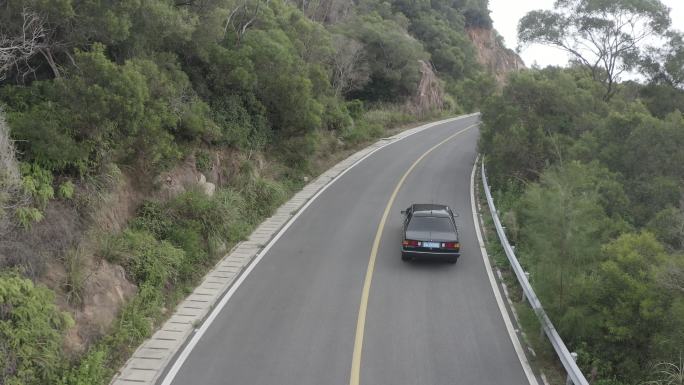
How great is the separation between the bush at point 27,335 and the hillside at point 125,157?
2 cm

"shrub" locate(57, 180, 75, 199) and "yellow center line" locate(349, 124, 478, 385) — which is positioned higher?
"shrub" locate(57, 180, 75, 199)

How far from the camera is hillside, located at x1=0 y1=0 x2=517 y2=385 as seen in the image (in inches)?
404

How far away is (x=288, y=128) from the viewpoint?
24203mm

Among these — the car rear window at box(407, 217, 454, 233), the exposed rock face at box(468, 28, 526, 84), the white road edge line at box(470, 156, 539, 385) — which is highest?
the exposed rock face at box(468, 28, 526, 84)

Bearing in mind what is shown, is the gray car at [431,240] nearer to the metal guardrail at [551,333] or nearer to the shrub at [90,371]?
the metal guardrail at [551,333]

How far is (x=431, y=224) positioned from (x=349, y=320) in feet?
16.2

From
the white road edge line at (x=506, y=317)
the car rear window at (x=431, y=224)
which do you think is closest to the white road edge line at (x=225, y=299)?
the car rear window at (x=431, y=224)

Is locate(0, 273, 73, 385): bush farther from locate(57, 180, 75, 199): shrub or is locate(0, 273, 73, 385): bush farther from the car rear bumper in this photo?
the car rear bumper

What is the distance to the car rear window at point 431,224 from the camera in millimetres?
16031

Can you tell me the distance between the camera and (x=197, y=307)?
13078 millimetres

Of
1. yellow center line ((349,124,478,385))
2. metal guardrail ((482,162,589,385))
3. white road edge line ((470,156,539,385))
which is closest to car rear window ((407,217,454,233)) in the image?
yellow center line ((349,124,478,385))

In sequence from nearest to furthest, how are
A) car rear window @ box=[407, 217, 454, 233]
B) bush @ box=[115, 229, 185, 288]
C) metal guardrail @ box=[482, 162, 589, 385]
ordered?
metal guardrail @ box=[482, 162, 589, 385] < bush @ box=[115, 229, 185, 288] < car rear window @ box=[407, 217, 454, 233]

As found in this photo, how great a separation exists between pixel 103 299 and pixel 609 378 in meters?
10.0

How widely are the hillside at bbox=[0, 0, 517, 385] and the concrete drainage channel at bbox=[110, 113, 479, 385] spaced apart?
0.98 feet
